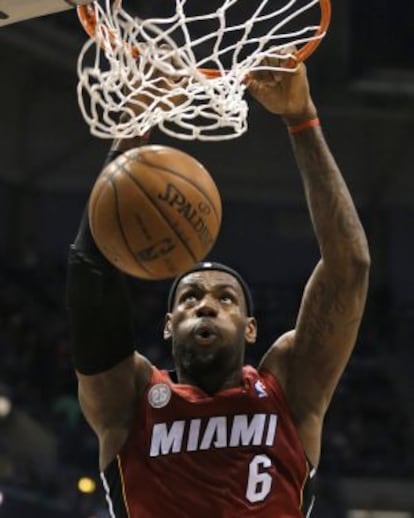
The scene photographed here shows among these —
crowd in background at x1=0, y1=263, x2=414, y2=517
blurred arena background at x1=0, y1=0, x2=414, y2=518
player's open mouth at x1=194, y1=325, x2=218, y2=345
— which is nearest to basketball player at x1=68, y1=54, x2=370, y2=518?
player's open mouth at x1=194, y1=325, x2=218, y2=345

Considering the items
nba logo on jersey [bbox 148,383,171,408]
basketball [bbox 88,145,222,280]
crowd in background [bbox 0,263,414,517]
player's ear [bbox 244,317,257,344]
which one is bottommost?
crowd in background [bbox 0,263,414,517]

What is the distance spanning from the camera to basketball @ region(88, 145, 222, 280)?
3057 mm

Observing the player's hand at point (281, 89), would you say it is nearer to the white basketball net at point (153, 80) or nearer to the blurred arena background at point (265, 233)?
the white basketball net at point (153, 80)

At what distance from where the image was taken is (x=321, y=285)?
141 inches

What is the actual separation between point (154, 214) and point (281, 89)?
0.67 meters

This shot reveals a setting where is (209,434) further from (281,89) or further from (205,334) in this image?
(281,89)

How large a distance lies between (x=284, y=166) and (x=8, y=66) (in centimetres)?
350

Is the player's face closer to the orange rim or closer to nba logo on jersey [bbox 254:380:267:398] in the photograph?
nba logo on jersey [bbox 254:380:267:398]

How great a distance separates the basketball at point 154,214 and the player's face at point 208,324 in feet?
1.25

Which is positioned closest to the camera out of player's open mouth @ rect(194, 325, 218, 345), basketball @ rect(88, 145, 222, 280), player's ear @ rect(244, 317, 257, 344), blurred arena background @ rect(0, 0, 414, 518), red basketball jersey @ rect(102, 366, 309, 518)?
basketball @ rect(88, 145, 222, 280)

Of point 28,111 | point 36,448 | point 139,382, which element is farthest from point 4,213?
point 139,382

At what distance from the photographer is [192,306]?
11.6 feet

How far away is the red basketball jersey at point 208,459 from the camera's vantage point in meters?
3.32

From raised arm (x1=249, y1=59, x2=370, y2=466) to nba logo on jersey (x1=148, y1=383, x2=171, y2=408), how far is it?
12.8 inches
